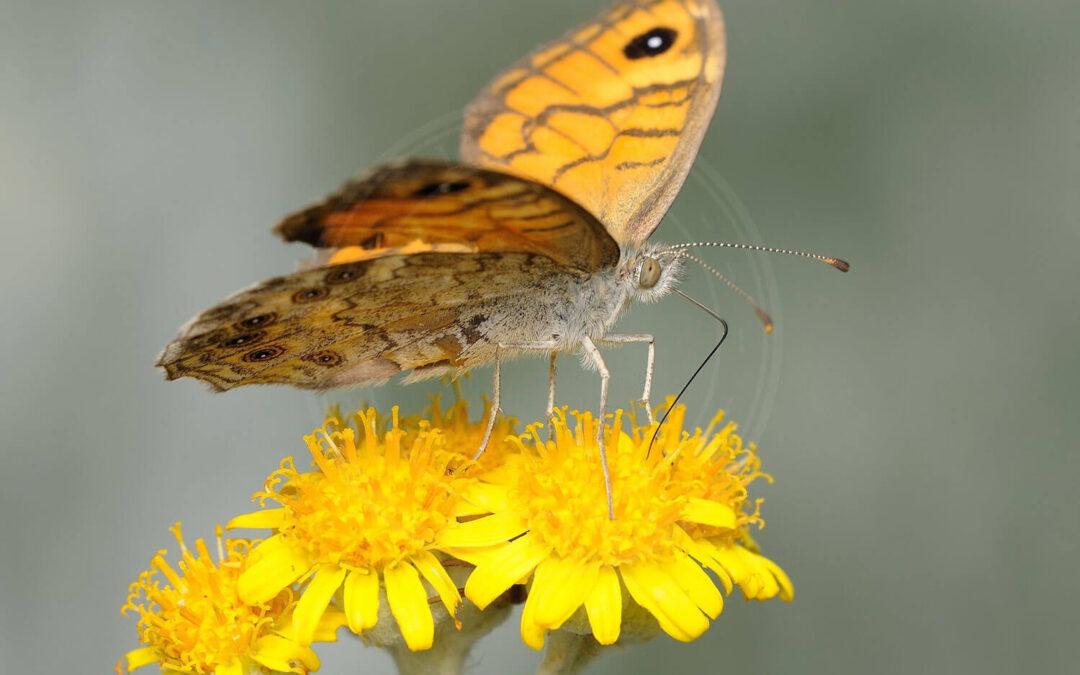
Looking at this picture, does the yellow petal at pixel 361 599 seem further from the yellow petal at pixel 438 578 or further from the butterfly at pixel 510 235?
the butterfly at pixel 510 235

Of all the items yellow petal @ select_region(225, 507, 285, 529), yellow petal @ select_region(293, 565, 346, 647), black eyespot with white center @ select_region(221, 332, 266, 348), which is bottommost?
yellow petal @ select_region(293, 565, 346, 647)

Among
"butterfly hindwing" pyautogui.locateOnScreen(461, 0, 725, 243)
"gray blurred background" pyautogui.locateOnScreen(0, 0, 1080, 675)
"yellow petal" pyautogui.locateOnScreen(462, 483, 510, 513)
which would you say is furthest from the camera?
"gray blurred background" pyautogui.locateOnScreen(0, 0, 1080, 675)

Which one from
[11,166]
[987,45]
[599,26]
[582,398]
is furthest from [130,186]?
[987,45]

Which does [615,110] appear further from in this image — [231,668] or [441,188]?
[231,668]

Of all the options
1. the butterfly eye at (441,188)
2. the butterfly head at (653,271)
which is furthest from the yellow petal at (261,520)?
the butterfly head at (653,271)

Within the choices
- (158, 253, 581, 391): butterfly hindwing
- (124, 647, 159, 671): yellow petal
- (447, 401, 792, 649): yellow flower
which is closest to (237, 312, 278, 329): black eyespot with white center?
(158, 253, 581, 391): butterfly hindwing

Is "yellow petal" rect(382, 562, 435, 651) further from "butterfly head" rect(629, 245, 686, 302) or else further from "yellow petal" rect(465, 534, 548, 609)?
"butterfly head" rect(629, 245, 686, 302)
